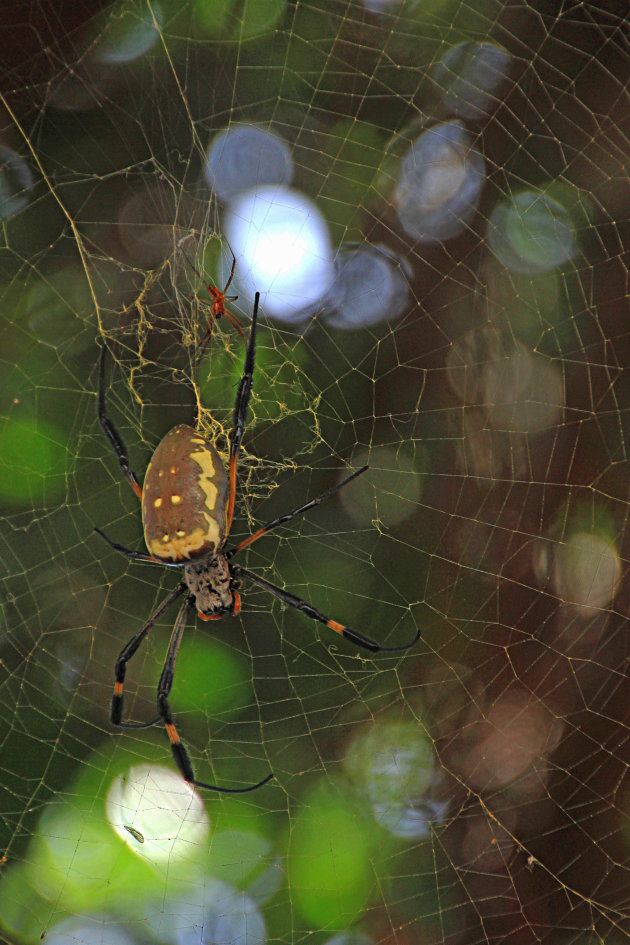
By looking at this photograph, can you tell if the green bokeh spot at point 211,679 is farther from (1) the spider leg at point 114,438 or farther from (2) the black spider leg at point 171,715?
(1) the spider leg at point 114,438

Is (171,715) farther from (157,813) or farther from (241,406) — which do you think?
(241,406)

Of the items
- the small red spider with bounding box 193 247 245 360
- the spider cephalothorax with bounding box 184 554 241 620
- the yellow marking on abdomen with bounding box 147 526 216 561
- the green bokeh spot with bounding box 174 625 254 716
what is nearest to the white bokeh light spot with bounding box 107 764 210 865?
the green bokeh spot with bounding box 174 625 254 716

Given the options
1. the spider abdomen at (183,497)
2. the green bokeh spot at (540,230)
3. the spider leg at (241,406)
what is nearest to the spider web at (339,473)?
the green bokeh spot at (540,230)

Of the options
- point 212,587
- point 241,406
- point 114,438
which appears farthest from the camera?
point 212,587

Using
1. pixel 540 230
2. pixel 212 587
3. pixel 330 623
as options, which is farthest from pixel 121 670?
pixel 540 230

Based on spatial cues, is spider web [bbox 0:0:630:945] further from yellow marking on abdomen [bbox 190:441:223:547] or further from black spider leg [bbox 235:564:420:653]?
yellow marking on abdomen [bbox 190:441:223:547]

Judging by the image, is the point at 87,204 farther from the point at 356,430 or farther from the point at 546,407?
the point at 546,407
